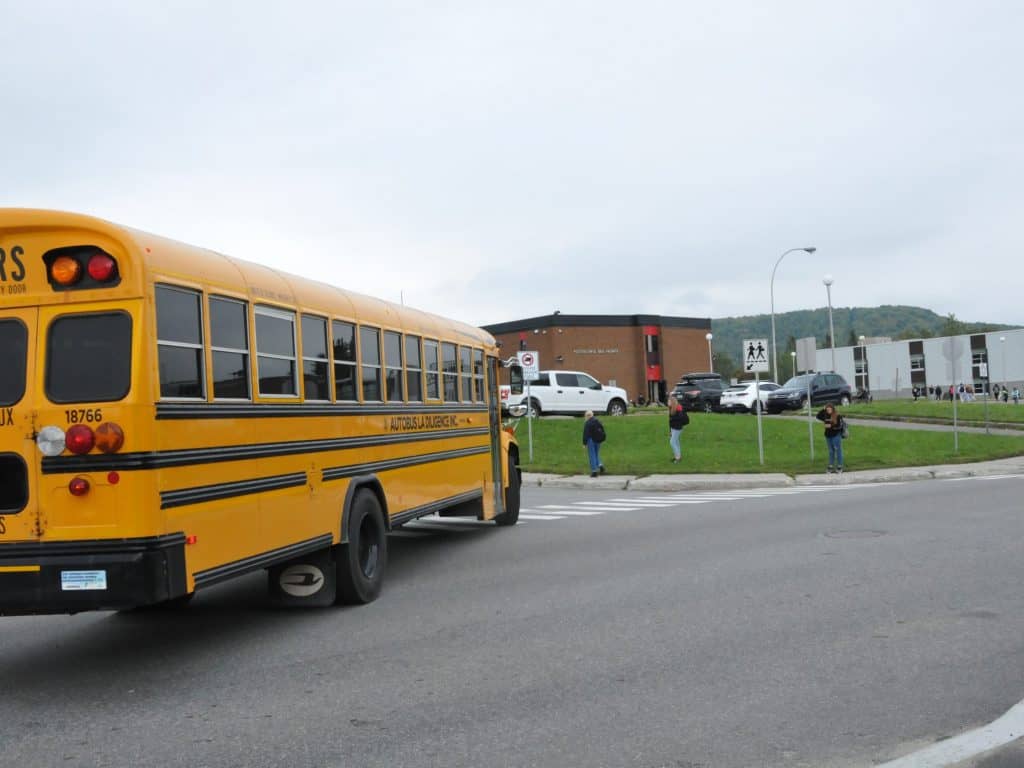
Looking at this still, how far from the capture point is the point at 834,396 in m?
44.1

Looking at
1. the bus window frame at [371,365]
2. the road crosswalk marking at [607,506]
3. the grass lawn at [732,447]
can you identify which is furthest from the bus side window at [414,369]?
the grass lawn at [732,447]

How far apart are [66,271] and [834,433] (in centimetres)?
2009

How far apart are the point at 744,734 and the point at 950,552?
671 centimetres

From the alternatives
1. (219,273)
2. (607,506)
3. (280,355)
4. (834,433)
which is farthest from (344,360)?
(834,433)

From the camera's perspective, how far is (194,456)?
6758mm

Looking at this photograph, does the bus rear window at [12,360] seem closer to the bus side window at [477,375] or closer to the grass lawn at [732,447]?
the bus side window at [477,375]

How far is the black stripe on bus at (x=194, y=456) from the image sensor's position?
622cm

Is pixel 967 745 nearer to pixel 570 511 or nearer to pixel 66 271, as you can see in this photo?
pixel 66 271

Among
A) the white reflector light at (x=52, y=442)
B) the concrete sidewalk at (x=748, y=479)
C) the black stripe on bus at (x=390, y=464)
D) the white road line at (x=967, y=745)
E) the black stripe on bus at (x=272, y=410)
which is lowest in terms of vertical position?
the concrete sidewalk at (x=748, y=479)

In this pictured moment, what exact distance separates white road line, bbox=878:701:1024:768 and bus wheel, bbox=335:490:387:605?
17.3 ft

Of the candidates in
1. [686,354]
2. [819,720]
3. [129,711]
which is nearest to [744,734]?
[819,720]

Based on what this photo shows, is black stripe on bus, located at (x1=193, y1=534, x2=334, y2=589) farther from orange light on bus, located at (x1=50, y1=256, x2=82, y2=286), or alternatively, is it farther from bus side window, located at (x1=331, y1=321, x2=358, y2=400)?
orange light on bus, located at (x1=50, y1=256, x2=82, y2=286)

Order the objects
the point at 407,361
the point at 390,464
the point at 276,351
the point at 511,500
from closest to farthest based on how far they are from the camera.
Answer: the point at 276,351
the point at 390,464
the point at 407,361
the point at 511,500

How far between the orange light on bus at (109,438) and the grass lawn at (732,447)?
62.5 feet
